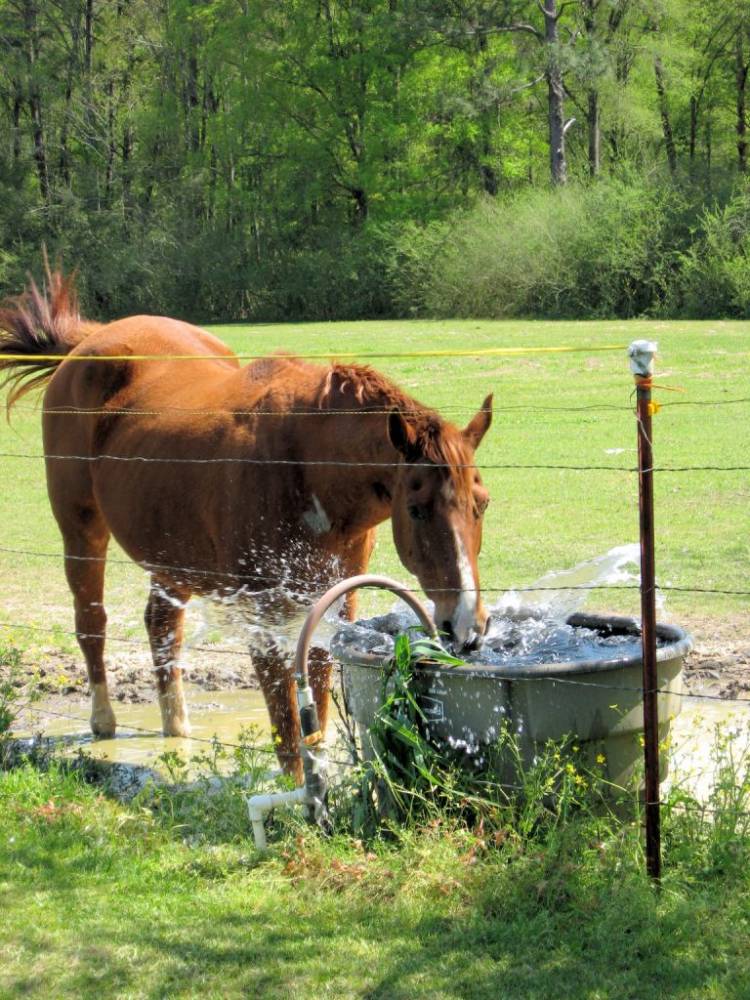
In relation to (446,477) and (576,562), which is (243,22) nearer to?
(576,562)

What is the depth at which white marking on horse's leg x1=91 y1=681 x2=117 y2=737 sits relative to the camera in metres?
7.04

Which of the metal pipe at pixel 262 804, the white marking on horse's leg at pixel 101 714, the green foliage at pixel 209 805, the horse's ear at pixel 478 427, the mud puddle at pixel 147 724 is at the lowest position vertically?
the mud puddle at pixel 147 724

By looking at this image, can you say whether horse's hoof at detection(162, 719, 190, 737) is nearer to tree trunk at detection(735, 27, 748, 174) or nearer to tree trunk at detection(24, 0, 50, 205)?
tree trunk at detection(24, 0, 50, 205)

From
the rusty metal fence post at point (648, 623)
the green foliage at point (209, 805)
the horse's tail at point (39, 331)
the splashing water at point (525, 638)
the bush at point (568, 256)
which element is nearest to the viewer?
the rusty metal fence post at point (648, 623)

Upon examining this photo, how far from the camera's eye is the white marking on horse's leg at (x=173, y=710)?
6949mm

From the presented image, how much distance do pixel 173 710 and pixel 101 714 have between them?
0.42 m

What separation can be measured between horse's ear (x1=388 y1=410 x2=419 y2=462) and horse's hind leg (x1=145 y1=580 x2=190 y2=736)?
211 centimetres

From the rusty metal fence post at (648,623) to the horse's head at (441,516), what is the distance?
31.4 inches

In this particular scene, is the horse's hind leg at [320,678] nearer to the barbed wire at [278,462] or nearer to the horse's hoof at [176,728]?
the barbed wire at [278,462]

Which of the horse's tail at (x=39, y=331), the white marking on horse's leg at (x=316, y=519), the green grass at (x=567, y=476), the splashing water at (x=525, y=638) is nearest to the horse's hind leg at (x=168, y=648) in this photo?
the white marking on horse's leg at (x=316, y=519)

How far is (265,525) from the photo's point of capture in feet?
18.7

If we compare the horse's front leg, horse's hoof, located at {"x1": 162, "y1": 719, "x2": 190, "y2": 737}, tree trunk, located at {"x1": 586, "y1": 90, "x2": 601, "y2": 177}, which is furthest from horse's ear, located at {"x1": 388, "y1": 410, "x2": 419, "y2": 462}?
tree trunk, located at {"x1": 586, "y1": 90, "x2": 601, "y2": 177}

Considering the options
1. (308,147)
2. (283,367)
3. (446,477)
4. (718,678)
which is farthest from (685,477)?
(308,147)

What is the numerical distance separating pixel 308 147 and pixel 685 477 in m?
39.5
